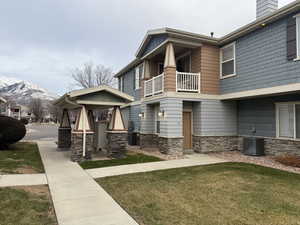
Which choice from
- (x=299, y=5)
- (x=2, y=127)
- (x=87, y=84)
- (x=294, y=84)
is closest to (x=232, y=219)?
(x=294, y=84)

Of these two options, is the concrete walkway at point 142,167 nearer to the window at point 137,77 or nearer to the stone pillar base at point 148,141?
the stone pillar base at point 148,141

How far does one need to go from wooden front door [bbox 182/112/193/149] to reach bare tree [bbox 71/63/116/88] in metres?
23.8

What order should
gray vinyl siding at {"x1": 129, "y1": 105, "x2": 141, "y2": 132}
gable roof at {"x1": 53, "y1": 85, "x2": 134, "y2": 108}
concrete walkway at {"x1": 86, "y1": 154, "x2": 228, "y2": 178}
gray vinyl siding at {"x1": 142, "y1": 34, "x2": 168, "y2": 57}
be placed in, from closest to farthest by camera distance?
concrete walkway at {"x1": 86, "y1": 154, "x2": 228, "y2": 178}, gable roof at {"x1": 53, "y1": 85, "x2": 134, "y2": 108}, gray vinyl siding at {"x1": 142, "y1": 34, "x2": 168, "y2": 57}, gray vinyl siding at {"x1": 129, "y1": 105, "x2": 141, "y2": 132}

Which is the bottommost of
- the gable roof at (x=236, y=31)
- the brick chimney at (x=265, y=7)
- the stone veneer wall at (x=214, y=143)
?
the stone veneer wall at (x=214, y=143)

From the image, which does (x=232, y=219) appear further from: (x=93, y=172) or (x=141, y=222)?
(x=93, y=172)

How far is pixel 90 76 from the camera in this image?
34.2m

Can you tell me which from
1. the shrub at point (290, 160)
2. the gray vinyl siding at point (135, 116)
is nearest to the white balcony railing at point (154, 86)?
the gray vinyl siding at point (135, 116)

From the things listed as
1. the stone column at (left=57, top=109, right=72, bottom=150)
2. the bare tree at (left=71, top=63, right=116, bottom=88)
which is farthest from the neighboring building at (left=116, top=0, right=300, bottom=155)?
the bare tree at (left=71, top=63, right=116, bottom=88)

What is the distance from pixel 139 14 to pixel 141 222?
1575 cm

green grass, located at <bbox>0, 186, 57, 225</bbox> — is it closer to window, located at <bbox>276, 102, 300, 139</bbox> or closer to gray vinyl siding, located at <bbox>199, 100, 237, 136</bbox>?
gray vinyl siding, located at <bbox>199, 100, 237, 136</bbox>

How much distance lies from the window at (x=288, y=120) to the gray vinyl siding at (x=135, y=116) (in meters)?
9.01

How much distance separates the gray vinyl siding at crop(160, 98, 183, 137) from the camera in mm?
10797

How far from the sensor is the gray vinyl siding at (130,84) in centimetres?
1691

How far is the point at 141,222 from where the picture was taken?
3805 mm
